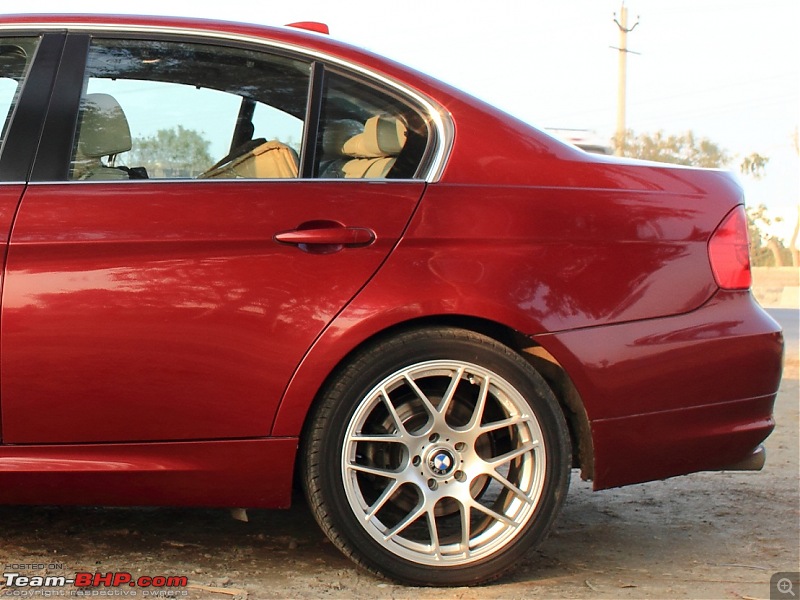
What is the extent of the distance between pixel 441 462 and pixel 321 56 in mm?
1318

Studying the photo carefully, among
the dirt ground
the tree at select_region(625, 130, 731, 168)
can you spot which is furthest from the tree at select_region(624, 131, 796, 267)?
the dirt ground

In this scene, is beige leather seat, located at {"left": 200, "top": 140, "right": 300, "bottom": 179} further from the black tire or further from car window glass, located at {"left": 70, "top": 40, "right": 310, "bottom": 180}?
the black tire

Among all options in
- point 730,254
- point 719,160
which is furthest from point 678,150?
point 730,254

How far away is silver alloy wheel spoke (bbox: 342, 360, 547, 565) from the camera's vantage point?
3139mm

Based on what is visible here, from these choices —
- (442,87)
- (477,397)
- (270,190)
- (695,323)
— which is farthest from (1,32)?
(695,323)

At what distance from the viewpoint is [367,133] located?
130 inches

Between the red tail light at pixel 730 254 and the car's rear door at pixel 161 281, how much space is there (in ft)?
3.28

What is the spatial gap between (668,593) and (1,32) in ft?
8.78

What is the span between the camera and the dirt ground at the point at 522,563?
320 cm

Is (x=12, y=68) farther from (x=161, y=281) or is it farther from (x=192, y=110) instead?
(x=161, y=281)

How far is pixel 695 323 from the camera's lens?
3.31 metres

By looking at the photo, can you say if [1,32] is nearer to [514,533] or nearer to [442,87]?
[442,87]

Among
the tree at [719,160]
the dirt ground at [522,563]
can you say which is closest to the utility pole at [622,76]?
the tree at [719,160]

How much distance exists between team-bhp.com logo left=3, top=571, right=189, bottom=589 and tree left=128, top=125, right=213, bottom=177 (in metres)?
1.23
